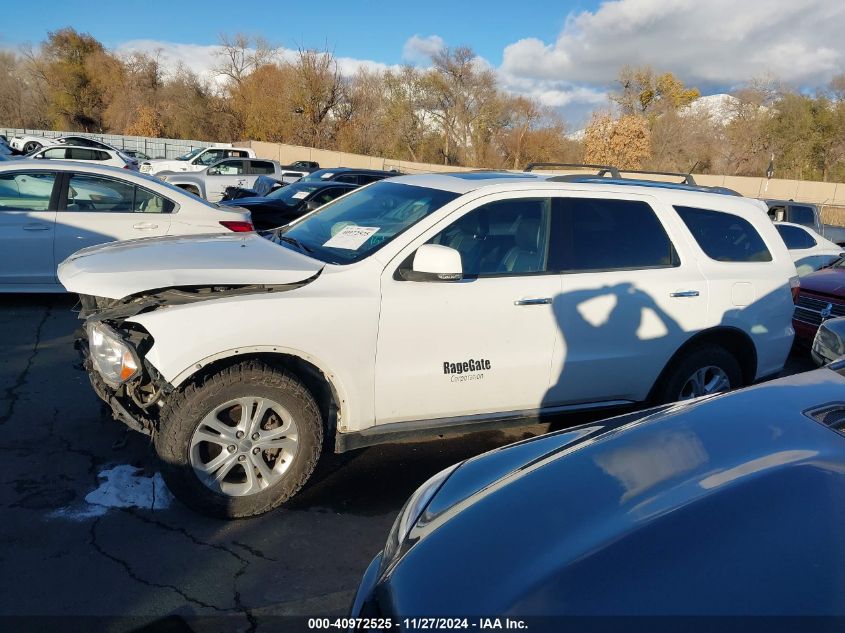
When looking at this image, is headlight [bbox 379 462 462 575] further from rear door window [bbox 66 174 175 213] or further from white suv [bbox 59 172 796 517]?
rear door window [bbox 66 174 175 213]

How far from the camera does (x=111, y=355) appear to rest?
11.9ft

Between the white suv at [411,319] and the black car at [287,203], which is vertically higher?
the black car at [287,203]

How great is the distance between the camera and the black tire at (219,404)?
3.50m

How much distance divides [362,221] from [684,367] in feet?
8.21

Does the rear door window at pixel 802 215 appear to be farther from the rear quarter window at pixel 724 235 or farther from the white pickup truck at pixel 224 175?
the white pickup truck at pixel 224 175

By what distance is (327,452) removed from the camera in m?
4.65

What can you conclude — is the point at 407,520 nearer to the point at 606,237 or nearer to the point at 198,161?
the point at 606,237

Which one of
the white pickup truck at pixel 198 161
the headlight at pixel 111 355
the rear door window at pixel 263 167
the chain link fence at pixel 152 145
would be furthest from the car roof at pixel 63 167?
the chain link fence at pixel 152 145

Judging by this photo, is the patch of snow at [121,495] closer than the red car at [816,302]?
Yes

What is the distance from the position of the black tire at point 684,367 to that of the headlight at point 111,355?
11.4 ft

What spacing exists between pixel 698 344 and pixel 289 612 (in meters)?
3.42

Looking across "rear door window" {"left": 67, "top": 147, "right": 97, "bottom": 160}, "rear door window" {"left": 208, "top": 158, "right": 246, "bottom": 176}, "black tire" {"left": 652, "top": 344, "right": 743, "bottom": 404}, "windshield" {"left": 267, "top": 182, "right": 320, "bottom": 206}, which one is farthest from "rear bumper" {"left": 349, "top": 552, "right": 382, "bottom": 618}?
"rear door window" {"left": 67, "top": 147, "right": 97, "bottom": 160}

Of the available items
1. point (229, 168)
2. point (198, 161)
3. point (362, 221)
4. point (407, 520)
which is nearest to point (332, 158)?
point (198, 161)

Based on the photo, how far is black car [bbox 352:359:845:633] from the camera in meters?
1.57
